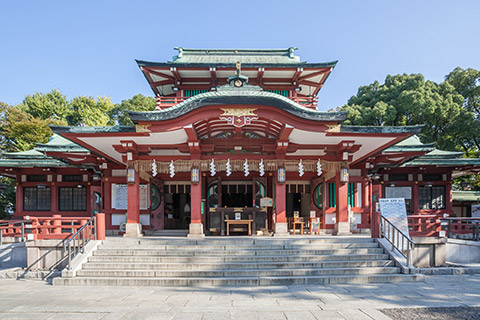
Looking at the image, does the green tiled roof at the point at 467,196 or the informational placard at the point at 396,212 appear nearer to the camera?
the informational placard at the point at 396,212

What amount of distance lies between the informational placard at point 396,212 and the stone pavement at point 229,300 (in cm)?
223

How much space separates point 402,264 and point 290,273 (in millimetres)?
3588

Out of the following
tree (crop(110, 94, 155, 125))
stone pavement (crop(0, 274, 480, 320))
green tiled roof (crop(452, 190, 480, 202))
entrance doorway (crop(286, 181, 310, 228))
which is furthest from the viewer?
tree (crop(110, 94, 155, 125))

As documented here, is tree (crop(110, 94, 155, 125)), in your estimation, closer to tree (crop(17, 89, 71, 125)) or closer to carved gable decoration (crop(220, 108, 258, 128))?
tree (crop(17, 89, 71, 125))

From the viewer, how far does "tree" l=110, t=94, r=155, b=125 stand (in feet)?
119

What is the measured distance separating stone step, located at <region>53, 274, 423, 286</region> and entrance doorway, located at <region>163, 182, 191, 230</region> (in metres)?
8.32

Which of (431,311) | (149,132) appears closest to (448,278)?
(431,311)

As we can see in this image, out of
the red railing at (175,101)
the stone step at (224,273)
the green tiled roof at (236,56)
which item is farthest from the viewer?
the green tiled roof at (236,56)

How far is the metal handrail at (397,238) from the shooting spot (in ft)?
33.9

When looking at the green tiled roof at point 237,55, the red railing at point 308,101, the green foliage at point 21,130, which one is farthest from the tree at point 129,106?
the red railing at point 308,101

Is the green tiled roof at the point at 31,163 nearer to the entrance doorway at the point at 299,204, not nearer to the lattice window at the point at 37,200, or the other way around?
the lattice window at the point at 37,200

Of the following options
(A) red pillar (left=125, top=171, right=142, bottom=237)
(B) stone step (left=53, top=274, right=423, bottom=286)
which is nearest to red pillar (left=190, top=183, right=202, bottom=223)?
(A) red pillar (left=125, top=171, right=142, bottom=237)

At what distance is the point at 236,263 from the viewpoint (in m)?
10.3

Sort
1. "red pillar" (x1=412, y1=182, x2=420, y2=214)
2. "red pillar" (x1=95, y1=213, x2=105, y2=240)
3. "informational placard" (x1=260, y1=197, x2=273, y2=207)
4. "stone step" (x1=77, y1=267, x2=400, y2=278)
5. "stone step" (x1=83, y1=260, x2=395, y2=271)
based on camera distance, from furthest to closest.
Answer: "red pillar" (x1=412, y1=182, x2=420, y2=214), "informational placard" (x1=260, y1=197, x2=273, y2=207), "red pillar" (x1=95, y1=213, x2=105, y2=240), "stone step" (x1=83, y1=260, x2=395, y2=271), "stone step" (x1=77, y1=267, x2=400, y2=278)
